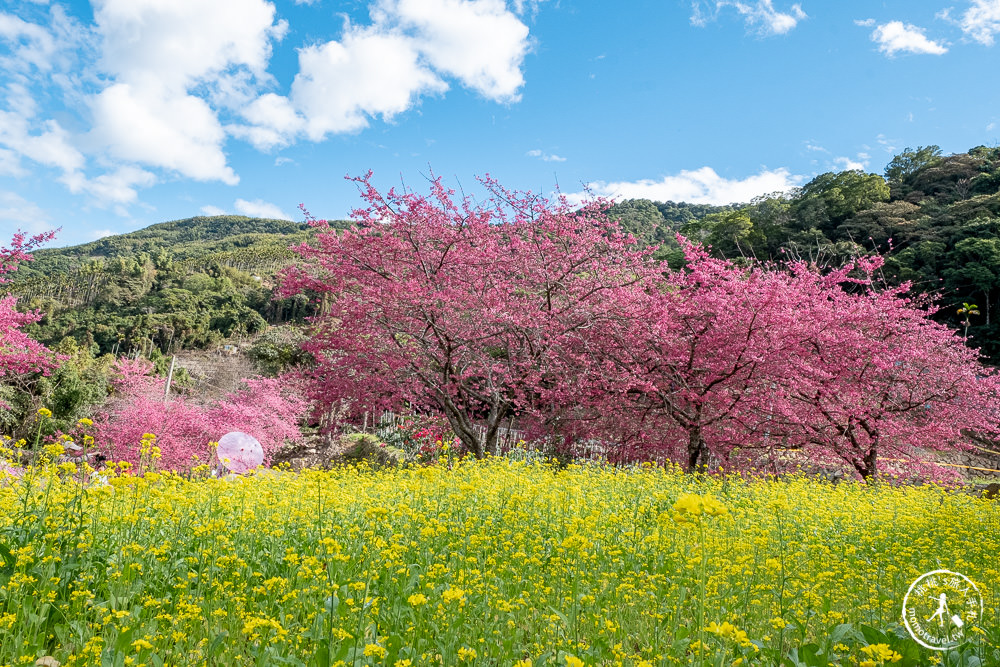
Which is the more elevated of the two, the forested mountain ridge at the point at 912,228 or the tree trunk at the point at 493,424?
the forested mountain ridge at the point at 912,228

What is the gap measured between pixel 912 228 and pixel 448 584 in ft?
138

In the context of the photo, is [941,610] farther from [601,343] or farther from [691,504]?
[601,343]

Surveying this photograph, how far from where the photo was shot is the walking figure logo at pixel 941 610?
8.40 feet

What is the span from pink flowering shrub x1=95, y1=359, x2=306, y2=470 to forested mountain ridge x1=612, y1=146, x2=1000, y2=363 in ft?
66.7

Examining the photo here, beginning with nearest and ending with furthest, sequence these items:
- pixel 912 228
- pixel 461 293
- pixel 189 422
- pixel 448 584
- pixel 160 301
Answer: pixel 448 584, pixel 461 293, pixel 189 422, pixel 912 228, pixel 160 301

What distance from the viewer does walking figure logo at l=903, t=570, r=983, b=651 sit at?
2561 millimetres

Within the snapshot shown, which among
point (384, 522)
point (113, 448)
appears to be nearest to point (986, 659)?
point (384, 522)

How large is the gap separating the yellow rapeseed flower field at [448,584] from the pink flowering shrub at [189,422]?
8.44m

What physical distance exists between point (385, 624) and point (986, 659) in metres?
2.80

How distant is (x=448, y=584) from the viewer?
9.42 ft

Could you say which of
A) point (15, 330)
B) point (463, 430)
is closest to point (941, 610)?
point (463, 430)

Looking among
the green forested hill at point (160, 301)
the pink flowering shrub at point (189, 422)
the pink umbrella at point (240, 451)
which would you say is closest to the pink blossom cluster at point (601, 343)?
the pink umbrella at point (240, 451)

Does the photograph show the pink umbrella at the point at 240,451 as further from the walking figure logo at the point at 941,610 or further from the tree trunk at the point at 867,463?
the tree trunk at the point at 867,463

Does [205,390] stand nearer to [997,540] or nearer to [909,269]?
[997,540]
